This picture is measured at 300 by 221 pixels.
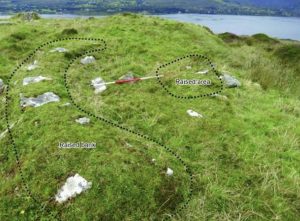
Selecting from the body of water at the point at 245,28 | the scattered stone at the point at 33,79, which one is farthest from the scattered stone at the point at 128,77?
the body of water at the point at 245,28

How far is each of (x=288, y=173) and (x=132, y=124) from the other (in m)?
3.94

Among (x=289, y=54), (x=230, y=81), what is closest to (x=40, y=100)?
(x=230, y=81)

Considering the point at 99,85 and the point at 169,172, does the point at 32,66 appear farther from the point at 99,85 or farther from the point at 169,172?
the point at 169,172

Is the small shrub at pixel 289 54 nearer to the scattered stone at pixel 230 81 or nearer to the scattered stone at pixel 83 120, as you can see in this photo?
the scattered stone at pixel 230 81

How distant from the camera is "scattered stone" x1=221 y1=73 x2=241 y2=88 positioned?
12.3 metres

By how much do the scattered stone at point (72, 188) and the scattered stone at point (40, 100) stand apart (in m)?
3.18

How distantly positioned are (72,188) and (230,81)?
7594 mm

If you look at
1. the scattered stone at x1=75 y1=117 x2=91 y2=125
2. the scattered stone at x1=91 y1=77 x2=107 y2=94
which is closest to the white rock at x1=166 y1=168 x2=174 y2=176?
the scattered stone at x1=75 y1=117 x2=91 y2=125

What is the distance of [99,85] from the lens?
11500mm

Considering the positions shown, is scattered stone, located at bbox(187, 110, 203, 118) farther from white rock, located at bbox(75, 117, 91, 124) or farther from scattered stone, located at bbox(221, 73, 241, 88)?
white rock, located at bbox(75, 117, 91, 124)

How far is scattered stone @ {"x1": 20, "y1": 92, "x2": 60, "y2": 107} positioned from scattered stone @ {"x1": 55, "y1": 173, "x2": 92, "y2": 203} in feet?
10.4

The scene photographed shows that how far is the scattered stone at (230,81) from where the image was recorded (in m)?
12.3

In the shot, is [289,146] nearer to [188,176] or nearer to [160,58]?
[188,176]

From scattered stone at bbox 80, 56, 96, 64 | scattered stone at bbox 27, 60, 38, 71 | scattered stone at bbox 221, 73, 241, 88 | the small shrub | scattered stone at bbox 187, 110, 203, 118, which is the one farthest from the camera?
the small shrub
